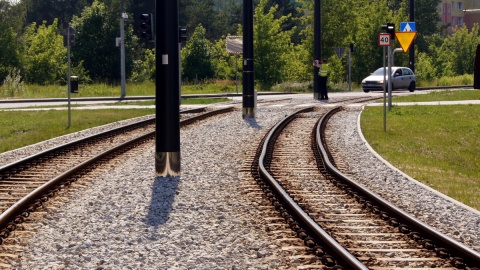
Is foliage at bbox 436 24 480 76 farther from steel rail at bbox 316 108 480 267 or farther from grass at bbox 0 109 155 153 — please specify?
steel rail at bbox 316 108 480 267

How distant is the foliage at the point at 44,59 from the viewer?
219 feet

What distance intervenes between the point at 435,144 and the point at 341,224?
11.3 meters

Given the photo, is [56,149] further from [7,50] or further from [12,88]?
[7,50]

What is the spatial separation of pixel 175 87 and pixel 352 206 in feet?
15.3

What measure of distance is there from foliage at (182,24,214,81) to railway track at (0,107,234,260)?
4302 centimetres

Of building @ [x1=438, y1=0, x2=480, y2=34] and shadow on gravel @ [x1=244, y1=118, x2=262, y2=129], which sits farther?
building @ [x1=438, y1=0, x2=480, y2=34]

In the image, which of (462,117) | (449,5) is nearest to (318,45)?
(462,117)

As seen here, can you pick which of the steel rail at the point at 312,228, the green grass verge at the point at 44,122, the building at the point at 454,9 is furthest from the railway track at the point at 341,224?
the building at the point at 454,9

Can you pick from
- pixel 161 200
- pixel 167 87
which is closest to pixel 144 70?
pixel 167 87

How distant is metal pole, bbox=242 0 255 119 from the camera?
2658cm

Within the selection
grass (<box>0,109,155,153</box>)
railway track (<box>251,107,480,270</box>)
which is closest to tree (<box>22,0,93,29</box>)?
grass (<box>0,109,155,153</box>)

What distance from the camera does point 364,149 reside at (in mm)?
19297

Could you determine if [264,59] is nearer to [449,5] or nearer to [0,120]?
[0,120]

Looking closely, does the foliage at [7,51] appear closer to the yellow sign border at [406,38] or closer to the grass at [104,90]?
the grass at [104,90]
